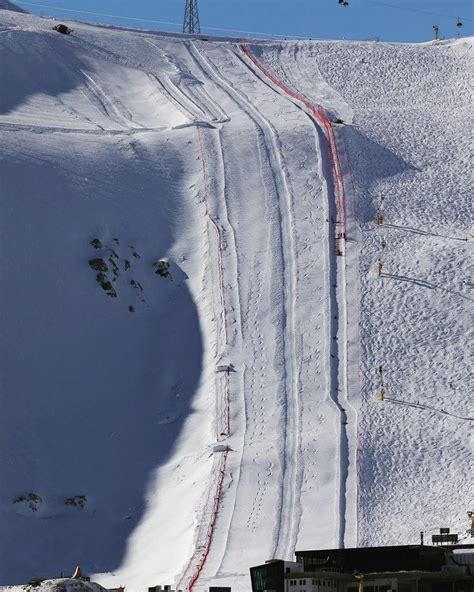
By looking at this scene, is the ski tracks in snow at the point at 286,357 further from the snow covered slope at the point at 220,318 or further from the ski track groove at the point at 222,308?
the ski track groove at the point at 222,308

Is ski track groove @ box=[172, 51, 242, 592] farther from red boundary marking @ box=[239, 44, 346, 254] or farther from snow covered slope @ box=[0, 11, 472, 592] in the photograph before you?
red boundary marking @ box=[239, 44, 346, 254]

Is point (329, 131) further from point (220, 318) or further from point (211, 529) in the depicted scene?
point (211, 529)

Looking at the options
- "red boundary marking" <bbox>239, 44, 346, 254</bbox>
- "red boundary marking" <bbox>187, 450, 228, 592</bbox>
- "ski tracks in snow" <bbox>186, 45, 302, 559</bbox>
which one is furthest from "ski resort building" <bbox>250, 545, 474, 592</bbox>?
"red boundary marking" <bbox>239, 44, 346, 254</bbox>

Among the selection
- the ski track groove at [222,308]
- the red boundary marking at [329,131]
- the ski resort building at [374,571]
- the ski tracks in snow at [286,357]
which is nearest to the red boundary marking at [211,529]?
the ski track groove at [222,308]

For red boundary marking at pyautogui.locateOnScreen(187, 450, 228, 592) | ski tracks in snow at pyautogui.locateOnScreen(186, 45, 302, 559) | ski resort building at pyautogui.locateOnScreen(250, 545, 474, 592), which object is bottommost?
ski resort building at pyautogui.locateOnScreen(250, 545, 474, 592)

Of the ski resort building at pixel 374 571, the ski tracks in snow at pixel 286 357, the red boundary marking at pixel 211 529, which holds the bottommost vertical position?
the ski resort building at pixel 374 571
